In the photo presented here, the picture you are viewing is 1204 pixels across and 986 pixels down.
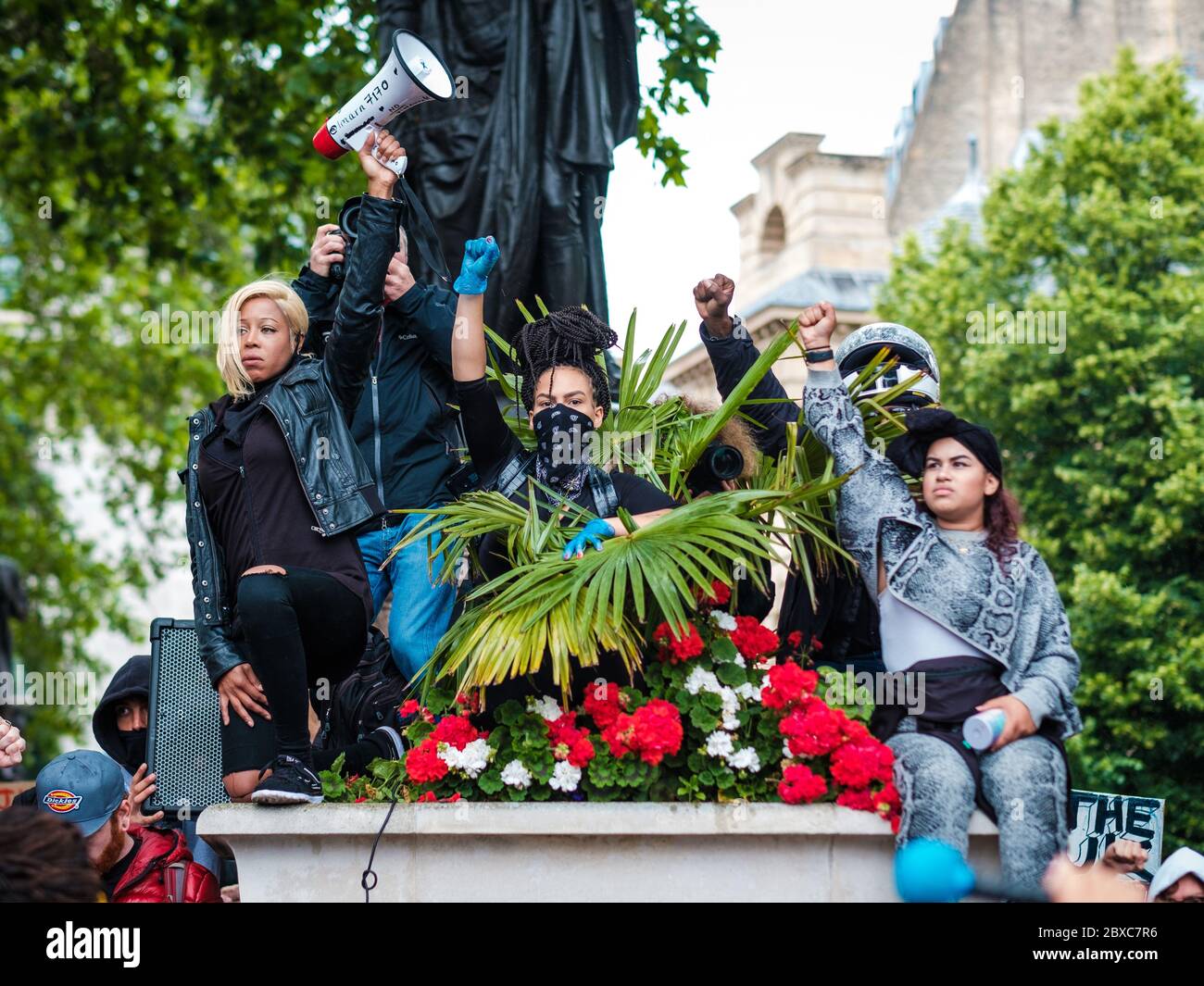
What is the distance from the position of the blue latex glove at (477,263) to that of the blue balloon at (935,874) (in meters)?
2.10

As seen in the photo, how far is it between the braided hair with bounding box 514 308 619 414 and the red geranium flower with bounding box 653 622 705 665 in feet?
2.60

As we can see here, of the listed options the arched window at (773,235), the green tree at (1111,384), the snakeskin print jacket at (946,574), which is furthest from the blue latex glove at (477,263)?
the arched window at (773,235)

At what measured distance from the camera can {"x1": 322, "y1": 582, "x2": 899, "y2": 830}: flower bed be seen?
4598 mm

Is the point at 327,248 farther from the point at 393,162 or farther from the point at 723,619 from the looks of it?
the point at 723,619

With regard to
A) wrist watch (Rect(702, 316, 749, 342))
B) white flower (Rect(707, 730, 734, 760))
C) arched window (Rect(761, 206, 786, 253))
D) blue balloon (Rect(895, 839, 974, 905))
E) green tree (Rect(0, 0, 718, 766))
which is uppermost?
arched window (Rect(761, 206, 786, 253))

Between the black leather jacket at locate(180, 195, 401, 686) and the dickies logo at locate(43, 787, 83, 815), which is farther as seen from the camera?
the dickies logo at locate(43, 787, 83, 815)

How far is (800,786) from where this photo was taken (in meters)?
4.55

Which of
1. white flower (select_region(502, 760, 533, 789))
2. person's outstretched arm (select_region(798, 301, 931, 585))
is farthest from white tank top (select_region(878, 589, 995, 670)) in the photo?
white flower (select_region(502, 760, 533, 789))

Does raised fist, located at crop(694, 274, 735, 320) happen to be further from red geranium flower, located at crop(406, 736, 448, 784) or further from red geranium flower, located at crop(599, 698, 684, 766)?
red geranium flower, located at crop(406, 736, 448, 784)

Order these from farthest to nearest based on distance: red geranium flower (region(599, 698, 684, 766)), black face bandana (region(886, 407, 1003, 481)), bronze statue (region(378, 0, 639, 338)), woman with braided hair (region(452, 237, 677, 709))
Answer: bronze statue (region(378, 0, 639, 338)) → woman with braided hair (region(452, 237, 677, 709)) → black face bandana (region(886, 407, 1003, 481)) → red geranium flower (region(599, 698, 684, 766))

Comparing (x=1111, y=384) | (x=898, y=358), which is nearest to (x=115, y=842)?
(x=898, y=358)

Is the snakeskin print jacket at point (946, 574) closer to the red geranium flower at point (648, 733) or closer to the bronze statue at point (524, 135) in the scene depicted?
the red geranium flower at point (648, 733)
